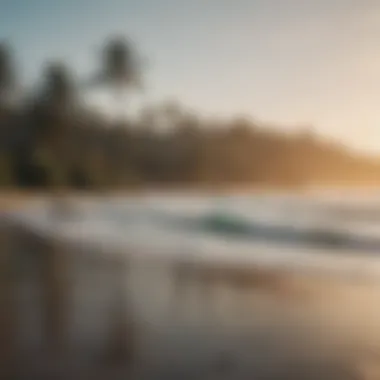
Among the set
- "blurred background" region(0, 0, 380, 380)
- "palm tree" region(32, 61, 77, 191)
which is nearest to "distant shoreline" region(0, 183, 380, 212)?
"blurred background" region(0, 0, 380, 380)

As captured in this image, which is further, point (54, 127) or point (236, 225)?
point (236, 225)

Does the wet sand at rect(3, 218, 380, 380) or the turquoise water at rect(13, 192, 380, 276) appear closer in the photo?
the wet sand at rect(3, 218, 380, 380)

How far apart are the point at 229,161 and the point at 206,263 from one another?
17.4 inches

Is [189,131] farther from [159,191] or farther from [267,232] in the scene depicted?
[267,232]

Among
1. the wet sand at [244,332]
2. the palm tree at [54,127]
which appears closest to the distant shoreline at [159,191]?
the palm tree at [54,127]

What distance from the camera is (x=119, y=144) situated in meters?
2.09

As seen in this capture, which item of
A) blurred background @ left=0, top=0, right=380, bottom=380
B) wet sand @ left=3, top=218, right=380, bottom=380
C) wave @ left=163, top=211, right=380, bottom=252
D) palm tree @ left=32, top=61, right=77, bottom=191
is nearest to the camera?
wet sand @ left=3, top=218, right=380, bottom=380

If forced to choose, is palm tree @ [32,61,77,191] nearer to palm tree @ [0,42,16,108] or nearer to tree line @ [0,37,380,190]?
tree line @ [0,37,380,190]

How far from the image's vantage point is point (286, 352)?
53.3 inches

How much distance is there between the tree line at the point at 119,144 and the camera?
2.02m

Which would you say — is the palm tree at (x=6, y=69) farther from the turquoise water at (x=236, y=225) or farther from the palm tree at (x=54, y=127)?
the turquoise water at (x=236, y=225)

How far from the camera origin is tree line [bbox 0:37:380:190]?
6.63 feet

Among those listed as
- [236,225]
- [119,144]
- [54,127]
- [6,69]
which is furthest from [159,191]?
[6,69]

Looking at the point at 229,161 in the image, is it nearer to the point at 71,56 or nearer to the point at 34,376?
the point at 71,56
